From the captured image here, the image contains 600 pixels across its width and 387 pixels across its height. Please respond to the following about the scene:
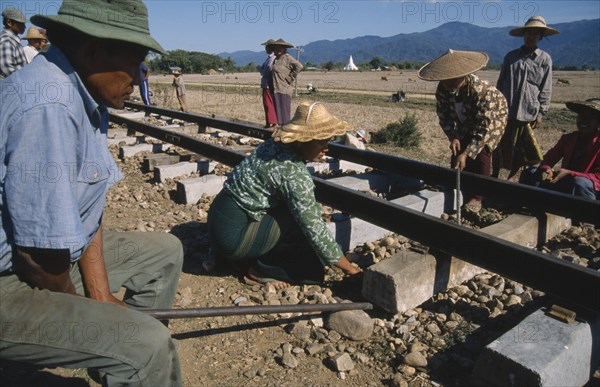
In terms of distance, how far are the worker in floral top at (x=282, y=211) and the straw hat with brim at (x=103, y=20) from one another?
1.53 m

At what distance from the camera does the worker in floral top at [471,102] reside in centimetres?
448

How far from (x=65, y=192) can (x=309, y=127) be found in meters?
1.89

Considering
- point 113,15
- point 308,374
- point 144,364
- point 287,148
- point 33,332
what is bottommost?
point 308,374

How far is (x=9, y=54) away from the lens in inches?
234

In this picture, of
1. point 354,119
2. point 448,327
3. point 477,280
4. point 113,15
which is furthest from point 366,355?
point 354,119

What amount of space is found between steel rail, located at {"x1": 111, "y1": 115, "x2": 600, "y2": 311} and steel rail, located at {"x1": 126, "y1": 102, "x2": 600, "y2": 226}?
1.07 metres

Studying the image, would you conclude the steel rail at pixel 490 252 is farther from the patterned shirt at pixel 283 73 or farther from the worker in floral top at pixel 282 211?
the patterned shirt at pixel 283 73

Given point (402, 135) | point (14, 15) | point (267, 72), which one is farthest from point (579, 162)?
point (14, 15)

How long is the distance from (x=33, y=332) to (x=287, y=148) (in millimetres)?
2029

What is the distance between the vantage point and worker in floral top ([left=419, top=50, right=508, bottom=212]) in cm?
448

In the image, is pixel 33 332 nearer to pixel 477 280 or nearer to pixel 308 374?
pixel 308 374

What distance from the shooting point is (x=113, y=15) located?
161 centimetres

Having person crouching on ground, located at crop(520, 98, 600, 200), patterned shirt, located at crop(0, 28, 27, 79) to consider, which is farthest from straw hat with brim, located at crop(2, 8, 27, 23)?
person crouching on ground, located at crop(520, 98, 600, 200)

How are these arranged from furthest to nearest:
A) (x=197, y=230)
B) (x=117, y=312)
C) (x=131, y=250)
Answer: (x=197, y=230)
(x=131, y=250)
(x=117, y=312)
